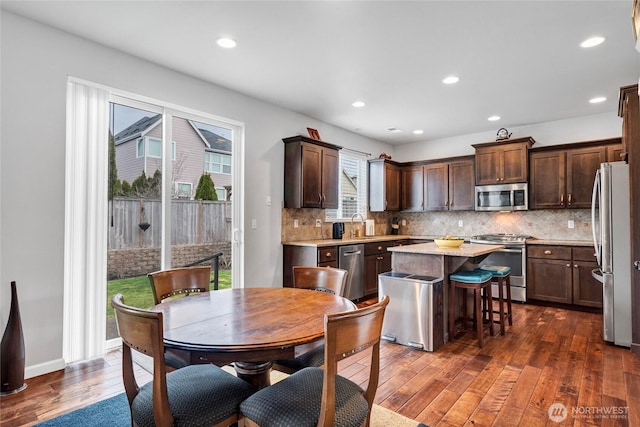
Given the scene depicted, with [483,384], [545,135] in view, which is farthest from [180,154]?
[545,135]

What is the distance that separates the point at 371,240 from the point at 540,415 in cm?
323

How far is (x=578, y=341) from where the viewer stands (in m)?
3.39

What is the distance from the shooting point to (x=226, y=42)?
2.86 metres

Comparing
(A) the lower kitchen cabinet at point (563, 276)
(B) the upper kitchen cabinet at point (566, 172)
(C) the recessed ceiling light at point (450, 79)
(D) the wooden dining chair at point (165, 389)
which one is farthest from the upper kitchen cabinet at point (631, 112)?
(D) the wooden dining chair at point (165, 389)

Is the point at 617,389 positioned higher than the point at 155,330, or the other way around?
the point at 155,330

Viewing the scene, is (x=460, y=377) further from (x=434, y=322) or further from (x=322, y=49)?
(x=322, y=49)

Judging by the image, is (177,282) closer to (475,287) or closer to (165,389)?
(165,389)

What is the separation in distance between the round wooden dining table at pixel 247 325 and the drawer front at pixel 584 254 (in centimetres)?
412

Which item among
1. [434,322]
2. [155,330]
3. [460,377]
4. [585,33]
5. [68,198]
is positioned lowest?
[460,377]

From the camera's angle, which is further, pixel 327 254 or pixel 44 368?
pixel 327 254

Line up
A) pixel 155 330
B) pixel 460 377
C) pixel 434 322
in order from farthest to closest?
pixel 434 322 → pixel 460 377 → pixel 155 330

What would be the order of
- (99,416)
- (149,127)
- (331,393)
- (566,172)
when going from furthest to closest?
(566,172)
(149,127)
(99,416)
(331,393)

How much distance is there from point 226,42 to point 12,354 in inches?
110

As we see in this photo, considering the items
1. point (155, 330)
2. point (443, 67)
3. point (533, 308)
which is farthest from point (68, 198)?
point (533, 308)
